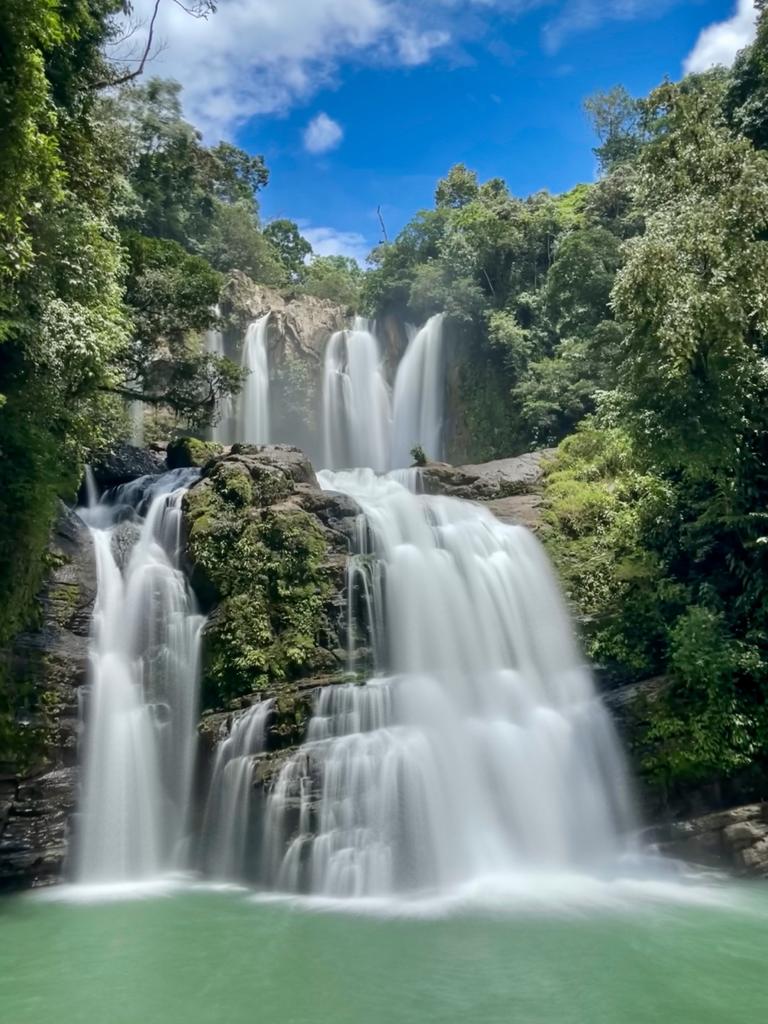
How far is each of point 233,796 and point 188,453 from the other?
10.8 m

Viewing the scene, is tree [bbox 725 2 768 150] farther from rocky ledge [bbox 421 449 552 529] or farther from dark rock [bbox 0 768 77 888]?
dark rock [bbox 0 768 77 888]

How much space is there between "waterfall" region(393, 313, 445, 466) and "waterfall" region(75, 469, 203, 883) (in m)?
15.6

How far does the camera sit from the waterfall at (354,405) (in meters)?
29.7

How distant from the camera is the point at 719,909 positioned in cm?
846

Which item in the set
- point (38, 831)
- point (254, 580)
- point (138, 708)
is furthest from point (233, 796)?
point (254, 580)

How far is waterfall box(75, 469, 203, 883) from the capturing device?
35.2 feet

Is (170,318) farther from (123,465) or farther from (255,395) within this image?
(255,395)

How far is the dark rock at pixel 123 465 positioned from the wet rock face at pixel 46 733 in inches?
206

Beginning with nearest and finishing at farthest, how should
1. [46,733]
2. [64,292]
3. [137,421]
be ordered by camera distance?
[46,733], [64,292], [137,421]

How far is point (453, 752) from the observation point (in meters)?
10.9

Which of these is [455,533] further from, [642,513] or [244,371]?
[244,371]

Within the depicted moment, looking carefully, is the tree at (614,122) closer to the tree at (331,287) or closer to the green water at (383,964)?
the tree at (331,287)

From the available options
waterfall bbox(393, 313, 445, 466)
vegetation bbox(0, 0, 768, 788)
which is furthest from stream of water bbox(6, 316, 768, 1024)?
waterfall bbox(393, 313, 445, 466)

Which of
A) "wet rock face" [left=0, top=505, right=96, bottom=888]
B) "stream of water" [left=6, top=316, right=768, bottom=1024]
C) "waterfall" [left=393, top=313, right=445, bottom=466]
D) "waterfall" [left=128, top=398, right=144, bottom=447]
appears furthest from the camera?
"waterfall" [left=393, top=313, right=445, bottom=466]
